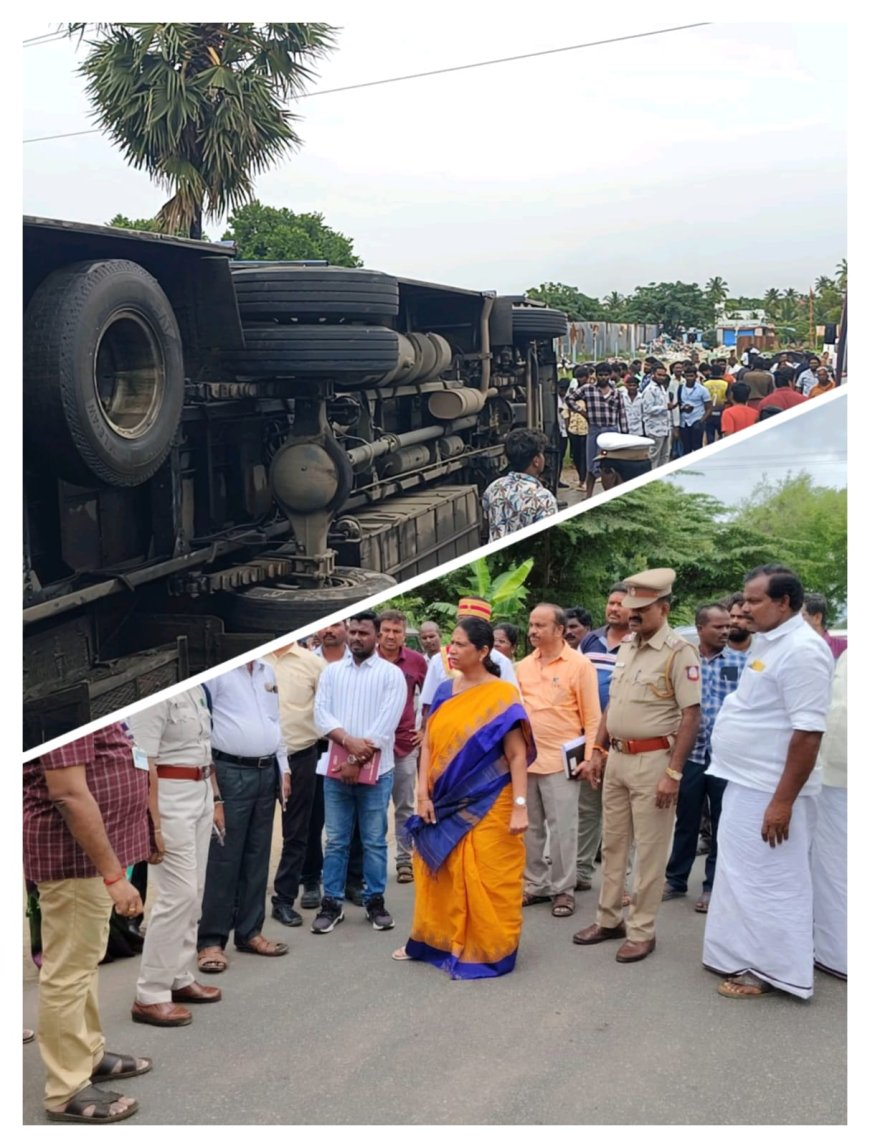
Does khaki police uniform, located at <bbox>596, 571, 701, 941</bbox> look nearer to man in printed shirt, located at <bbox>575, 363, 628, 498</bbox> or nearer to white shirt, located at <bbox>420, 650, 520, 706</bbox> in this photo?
white shirt, located at <bbox>420, 650, 520, 706</bbox>

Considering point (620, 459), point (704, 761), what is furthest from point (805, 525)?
point (704, 761)

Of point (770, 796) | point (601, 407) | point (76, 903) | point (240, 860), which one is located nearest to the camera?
point (76, 903)

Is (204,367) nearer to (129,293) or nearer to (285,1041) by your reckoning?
(129,293)

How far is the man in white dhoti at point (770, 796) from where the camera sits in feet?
11.2

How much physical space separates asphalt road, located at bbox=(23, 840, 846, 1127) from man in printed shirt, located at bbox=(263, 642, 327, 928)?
1.83ft

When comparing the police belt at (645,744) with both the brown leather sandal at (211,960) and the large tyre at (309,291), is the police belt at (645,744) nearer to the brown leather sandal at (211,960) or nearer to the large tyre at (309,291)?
the brown leather sandal at (211,960)

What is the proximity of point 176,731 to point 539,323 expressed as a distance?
136 inches

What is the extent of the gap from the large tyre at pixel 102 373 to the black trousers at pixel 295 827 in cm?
116

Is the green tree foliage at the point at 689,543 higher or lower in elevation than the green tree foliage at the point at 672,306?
lower

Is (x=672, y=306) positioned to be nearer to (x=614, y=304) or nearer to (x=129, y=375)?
(x=614, y=304)

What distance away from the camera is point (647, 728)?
398 centimetres

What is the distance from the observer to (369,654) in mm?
4426

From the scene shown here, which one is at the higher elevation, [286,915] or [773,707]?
[773,707]

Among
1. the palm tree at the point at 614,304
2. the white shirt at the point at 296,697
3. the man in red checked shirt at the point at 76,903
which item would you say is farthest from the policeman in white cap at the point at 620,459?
the man in red checked shirt at the point at 76,903
